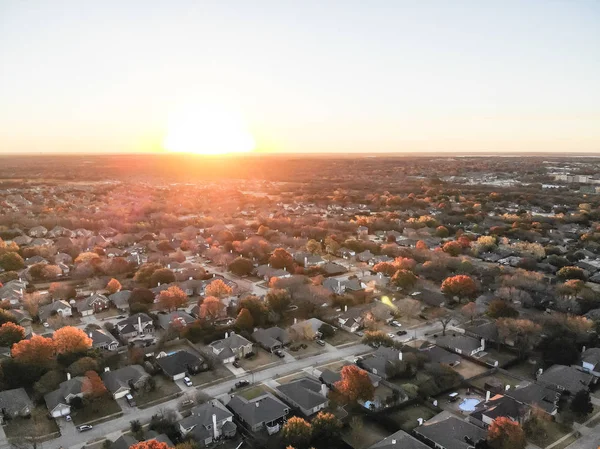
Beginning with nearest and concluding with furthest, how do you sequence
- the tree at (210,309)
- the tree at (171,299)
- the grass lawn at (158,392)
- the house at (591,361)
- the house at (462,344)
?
1. the grass lawn at (158,392)
2. the house at (591,361)
3. the house at (462,344)
4. the tree at (210,309)
5. the tree at (171,299)

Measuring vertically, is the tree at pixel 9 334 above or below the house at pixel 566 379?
above

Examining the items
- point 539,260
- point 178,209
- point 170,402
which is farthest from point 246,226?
point 170,402

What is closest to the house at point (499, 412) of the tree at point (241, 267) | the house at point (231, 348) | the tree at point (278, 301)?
the house at point (231, 348)

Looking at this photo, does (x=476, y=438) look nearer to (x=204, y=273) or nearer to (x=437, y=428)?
(x=437, y=428)

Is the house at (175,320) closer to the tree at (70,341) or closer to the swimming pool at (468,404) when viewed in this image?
the tree at (70,341)

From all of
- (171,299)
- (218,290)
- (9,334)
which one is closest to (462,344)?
(218,290)

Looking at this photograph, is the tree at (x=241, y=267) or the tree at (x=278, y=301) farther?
the tree at (x=241, y=267)
